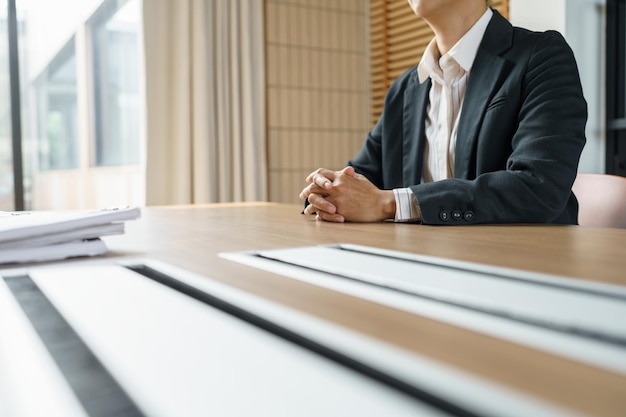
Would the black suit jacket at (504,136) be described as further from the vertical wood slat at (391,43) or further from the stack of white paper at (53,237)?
the vertical wood slat at (391,43)

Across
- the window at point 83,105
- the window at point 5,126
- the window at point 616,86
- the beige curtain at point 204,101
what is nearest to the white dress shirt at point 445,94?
the window at point 616,86

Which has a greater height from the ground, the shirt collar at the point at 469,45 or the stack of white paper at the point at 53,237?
the shirt collar at the point at 469,45

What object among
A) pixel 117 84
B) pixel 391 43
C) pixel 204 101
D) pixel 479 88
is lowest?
pixel 479 88

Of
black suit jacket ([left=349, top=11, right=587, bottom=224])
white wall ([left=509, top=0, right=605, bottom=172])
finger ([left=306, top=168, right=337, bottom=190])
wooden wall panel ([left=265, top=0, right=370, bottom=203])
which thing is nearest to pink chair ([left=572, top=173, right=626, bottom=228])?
black suit jacket ([left=349, top=11, right=587, bottom=224])

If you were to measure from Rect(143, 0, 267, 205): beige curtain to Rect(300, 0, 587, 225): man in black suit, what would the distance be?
213cm

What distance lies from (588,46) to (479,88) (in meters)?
1.94

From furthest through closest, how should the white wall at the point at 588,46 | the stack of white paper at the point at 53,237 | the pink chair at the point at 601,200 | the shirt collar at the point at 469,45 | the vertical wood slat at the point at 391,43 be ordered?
the vertical wood slat at the point at 391,43 → the white wall at the point at 588,46 → the shirt collar at the point at 469,45 → the pink chair at the point at 601,200 → the stack of white paper at the point at 53,237

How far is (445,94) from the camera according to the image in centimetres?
191

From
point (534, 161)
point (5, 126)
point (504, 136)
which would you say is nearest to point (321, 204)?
point (534, 161)

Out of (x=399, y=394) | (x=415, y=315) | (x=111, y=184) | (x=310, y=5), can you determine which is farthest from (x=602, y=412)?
(x=310, y=5)

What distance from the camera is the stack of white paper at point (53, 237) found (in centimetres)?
82

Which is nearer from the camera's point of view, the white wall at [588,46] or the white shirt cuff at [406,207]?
the white shirt cuff at [406,207]

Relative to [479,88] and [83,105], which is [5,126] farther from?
[479,88]

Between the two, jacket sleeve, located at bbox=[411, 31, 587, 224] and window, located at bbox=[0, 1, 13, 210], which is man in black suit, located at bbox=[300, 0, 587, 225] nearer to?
jacket sleeve, located at bbox=[411, 31, 587, 224]
